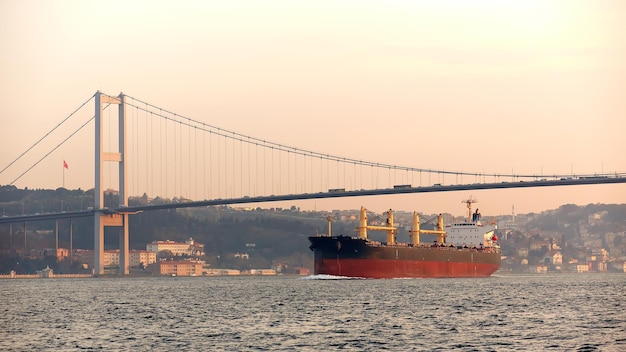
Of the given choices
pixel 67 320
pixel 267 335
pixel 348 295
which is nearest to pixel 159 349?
pixel 267 335

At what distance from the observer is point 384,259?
277 ft

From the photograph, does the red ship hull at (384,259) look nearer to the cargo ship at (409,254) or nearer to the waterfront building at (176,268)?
the cargo ship at (409,254)

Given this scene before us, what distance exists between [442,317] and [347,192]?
5083cm

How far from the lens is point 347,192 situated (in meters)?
Answer: 91.3

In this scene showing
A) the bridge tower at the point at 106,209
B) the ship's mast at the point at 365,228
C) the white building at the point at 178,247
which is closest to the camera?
the ship's mast at the point at 365,228

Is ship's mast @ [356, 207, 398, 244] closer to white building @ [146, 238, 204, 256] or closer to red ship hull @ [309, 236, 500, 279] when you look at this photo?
red ship hull @ [309, 236, 500, 279]

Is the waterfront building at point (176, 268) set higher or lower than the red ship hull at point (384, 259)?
lower

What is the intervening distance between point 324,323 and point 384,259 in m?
46.3

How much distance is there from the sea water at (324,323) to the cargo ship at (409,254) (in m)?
26.1

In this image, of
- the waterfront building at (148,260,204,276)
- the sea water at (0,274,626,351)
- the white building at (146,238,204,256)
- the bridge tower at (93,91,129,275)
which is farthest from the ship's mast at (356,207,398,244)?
the white building at (146,238,204,256)

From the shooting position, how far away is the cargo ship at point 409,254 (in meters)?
83.0

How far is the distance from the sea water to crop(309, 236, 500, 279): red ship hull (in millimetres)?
25954

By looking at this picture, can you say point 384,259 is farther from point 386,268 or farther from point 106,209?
point 106,209

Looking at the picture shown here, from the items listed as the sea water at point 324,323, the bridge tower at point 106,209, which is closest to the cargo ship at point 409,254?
the bridge tower at point 106,209
